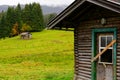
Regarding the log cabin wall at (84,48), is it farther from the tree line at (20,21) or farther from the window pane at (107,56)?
the tree line at (20,21)

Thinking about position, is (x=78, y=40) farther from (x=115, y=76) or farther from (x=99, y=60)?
(x=115, y=76)

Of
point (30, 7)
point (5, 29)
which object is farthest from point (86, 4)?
point (30, 7)

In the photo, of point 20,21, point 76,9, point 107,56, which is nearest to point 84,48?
point 107,56

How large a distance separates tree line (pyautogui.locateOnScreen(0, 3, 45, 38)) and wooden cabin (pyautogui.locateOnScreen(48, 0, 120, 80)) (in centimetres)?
9351

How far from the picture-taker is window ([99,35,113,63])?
16.9m

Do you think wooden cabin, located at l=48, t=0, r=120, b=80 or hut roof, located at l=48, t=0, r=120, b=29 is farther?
wooden cabin, located at l=48, t=0, r=120, b=80

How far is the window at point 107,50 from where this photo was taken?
55.6 ft

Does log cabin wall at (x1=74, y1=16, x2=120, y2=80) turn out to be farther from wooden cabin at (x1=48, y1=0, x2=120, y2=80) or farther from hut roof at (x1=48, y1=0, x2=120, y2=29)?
hut roof at (x1=48, y1=0, x2=120, y2=29)

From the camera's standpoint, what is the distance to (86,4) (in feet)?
57.1

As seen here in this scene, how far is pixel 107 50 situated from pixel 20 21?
10115 cm

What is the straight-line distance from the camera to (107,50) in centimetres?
1708

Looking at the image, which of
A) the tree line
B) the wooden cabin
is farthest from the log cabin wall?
the tree line

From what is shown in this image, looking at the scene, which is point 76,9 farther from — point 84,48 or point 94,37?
point 84,48

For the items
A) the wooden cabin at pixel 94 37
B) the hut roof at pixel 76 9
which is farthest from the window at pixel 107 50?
the hut roof at pixel 76 9
